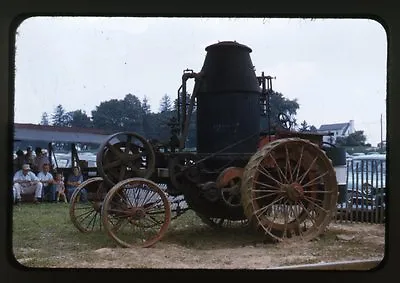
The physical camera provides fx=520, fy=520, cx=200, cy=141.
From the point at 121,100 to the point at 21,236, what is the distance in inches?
30.0

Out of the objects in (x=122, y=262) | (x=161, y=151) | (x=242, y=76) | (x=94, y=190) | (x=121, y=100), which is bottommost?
(x=122, y=262)

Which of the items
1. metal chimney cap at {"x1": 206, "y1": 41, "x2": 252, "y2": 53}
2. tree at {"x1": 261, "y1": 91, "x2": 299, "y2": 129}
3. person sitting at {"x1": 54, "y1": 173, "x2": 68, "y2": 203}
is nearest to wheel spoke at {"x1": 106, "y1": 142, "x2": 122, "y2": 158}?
person sitting at {"x1": 54, "y1": 173, "x2": 68, "y2": 203}

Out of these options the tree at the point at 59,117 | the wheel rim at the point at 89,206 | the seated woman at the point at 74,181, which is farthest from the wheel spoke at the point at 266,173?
the tree at the point at 59,117

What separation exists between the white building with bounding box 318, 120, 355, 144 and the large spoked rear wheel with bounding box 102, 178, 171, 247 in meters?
0.92

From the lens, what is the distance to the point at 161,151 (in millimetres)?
2842

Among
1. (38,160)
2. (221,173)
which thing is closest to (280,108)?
(221,173)

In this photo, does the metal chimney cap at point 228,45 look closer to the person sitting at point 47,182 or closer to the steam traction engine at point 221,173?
the steam traction engine at point 221,173

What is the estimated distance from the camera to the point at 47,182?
249 centimetres

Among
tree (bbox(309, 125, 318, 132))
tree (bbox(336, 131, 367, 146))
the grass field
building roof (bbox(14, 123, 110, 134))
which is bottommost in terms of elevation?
the grass field

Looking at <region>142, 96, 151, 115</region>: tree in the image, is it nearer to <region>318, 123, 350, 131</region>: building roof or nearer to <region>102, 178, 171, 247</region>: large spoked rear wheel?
<region>102, 178, 171, 247</region>: large spoked rear wheel

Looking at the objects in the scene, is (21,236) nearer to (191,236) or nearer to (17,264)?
(17,264)

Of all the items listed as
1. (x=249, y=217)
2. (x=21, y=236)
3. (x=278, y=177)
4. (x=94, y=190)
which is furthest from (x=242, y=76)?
(x=21, y=236)

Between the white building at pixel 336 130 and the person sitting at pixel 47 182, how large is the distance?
132 cm

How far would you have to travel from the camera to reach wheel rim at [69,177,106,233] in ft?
8.41
